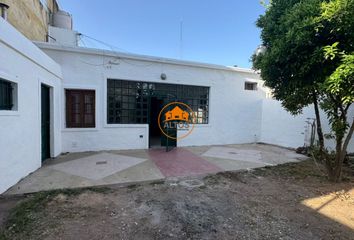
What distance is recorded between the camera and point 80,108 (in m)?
6.84

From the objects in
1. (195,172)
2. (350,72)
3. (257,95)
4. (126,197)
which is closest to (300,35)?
(350,72)

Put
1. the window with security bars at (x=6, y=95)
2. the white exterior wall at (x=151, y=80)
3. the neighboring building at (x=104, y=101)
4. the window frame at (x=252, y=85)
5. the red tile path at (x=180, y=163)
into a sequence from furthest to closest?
the window frame at (x=252, y=85), the white exterior wall at (x=151, y=80), the red tile path at (x=180, y=163), the neighboring building at (x=104, y=101), the window with security bars at (x=6, y=95)

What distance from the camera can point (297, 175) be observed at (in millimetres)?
4828

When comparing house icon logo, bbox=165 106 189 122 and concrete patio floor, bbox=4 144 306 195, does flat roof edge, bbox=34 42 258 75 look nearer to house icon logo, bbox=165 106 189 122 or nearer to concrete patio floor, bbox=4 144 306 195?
house icon logo, bbox=165 106 189 122

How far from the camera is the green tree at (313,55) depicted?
128 inches

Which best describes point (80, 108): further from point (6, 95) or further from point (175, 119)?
point (175, 119)

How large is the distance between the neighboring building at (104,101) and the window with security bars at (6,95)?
0.02m

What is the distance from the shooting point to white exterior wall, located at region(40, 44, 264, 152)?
668 cm

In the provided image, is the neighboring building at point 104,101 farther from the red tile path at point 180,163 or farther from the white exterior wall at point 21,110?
the red tile path at point 180,163

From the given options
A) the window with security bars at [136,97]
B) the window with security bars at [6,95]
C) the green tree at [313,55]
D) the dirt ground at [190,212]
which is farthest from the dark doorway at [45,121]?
the green tree at [313,55]

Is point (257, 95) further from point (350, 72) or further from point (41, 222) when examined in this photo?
point (41, 222)

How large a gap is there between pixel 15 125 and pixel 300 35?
572 centimetres

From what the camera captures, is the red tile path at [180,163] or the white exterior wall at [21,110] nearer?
the white exterior wall at [21,110]

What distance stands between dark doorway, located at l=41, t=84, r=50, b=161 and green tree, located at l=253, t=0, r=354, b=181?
5932 millimetres
